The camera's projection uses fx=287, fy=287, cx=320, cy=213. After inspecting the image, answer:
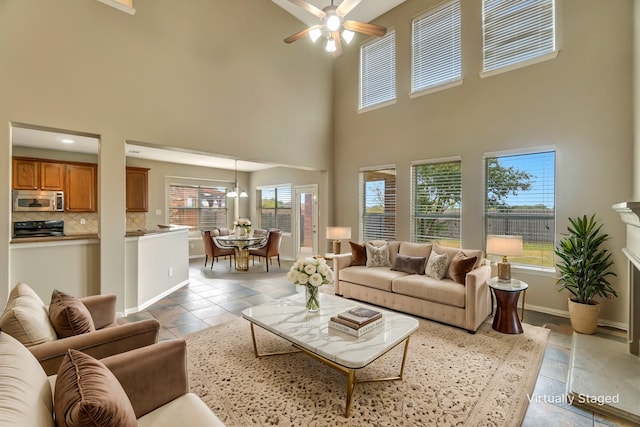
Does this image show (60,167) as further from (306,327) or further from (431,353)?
(431,353)

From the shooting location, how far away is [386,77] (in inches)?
231

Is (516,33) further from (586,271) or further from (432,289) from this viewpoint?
(432,289)

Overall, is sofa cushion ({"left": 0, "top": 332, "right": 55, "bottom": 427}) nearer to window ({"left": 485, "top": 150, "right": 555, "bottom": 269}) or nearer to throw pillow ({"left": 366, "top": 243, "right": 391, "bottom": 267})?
throw pillow ({"left": 366, "top": 243, "right": 391, "bottom": 267})

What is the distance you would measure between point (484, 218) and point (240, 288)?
14.0 ft

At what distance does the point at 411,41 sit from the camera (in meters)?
5.44

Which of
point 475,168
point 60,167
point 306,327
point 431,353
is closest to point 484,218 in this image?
point 475,168

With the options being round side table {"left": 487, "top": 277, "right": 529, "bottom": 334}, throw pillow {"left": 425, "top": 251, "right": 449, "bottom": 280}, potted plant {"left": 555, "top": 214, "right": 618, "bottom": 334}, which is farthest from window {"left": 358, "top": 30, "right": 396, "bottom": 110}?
round side table {"left": 487, "top": 277, "right": 529, "bottom": 334}

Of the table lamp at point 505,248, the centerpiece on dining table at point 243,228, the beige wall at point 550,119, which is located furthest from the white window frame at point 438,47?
the centerpiece on dining table at point 243,228

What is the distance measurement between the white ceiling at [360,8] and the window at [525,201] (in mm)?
3596

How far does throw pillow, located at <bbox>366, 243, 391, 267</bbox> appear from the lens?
460 cm

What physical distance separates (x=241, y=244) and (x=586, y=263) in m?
5.72

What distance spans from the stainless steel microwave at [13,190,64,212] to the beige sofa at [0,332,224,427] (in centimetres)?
598

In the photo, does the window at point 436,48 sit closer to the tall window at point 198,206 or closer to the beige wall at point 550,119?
the beige wall at point 550,119

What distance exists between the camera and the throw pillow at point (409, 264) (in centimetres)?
415
